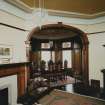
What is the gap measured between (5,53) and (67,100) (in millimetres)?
2771

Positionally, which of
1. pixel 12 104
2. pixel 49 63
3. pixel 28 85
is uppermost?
pixel 49 63

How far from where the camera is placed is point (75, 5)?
5125 mm

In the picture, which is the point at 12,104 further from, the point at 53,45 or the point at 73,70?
the point at 53,45

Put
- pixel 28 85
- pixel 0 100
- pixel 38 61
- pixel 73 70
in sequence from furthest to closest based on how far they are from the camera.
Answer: pixel 38 61 → pixel 73 70 → pixel 28 85 → pixel 0 100

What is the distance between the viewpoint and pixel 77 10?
5660 mm

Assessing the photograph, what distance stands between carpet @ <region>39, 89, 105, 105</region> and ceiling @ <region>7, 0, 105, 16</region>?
3.24 m

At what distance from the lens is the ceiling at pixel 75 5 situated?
4.79 meters

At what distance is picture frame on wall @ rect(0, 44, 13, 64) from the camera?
4255 mm

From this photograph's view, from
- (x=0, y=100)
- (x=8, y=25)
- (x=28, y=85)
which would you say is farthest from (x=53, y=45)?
(x=0, y=100)

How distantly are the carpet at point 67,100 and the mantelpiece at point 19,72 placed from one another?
2.09 m

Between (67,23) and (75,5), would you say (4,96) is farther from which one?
(67,23)

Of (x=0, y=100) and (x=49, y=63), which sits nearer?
(x=0, y=100)

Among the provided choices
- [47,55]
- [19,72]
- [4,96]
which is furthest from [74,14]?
[4,96]

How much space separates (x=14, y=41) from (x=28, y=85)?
171 cm
